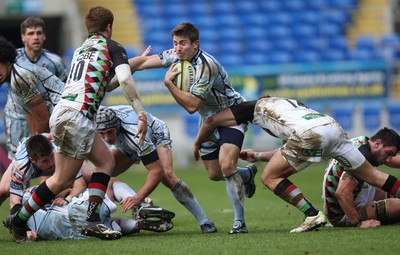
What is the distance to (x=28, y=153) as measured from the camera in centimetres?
862

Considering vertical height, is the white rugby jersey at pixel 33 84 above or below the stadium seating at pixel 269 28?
above

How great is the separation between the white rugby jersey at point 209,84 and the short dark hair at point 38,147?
1503mm

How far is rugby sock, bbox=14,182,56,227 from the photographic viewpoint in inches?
318

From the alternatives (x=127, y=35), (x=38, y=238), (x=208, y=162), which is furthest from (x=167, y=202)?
(x=127, y=35)

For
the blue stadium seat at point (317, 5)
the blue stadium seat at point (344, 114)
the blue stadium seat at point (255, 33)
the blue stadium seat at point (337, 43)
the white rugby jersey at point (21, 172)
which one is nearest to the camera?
the white rugby jersey at point (21, 172)

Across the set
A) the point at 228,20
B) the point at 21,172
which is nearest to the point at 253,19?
the point at 228,20

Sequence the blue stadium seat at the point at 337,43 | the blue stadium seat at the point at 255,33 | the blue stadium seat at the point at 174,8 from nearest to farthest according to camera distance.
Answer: the blue stadium seat at the point at 337,43 < the blue stadium seat at the point at 255,33 < the blue stadium seat at the point at 174,8

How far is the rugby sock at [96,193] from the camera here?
816 cm

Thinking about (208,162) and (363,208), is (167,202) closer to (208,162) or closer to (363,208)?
(208,162)

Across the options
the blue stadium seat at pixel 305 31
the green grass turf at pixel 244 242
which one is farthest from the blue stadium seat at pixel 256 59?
the green grass turf at pixel 244 242

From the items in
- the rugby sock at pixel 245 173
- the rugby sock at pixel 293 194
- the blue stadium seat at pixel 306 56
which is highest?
the rugby sock at pixel 293 194

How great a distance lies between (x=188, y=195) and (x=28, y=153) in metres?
1.72

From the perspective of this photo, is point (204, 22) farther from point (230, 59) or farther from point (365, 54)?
point (365, 54)

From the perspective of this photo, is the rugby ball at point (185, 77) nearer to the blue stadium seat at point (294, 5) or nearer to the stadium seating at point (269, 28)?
the stadium seating at point (269, 28)
